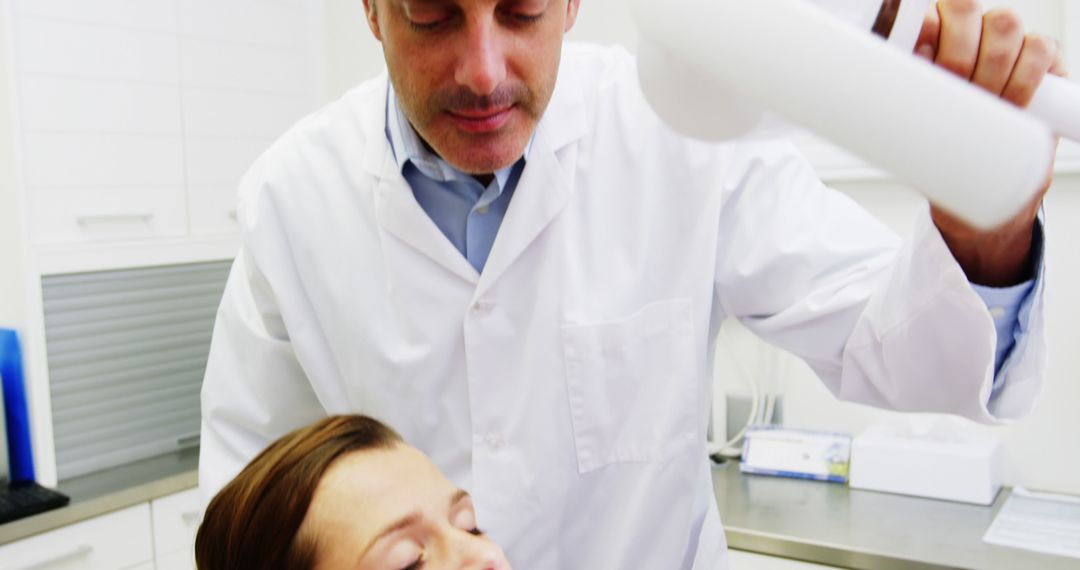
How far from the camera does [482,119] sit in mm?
989

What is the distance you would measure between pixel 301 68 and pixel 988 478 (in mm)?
2201

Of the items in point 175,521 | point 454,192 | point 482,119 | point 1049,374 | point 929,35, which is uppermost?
point 929,35

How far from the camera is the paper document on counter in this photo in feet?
6.04

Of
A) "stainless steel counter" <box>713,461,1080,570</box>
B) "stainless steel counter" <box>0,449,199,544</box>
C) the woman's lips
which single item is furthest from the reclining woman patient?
"stainless steel counter" <box>0,449,199,544</box>

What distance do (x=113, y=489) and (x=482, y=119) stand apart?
5.85 ft

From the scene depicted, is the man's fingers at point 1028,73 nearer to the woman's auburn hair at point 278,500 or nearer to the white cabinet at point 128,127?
the woman's auburn hair at point 278,500

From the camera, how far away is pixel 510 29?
0.96 metres

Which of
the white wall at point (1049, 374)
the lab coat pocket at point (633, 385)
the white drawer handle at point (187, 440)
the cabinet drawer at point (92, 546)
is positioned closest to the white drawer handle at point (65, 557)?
the cabinet drawer at point (92, 546)

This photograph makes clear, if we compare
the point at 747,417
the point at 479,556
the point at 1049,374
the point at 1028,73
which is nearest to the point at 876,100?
the point at 1028,73

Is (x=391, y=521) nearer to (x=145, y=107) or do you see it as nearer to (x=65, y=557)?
(x=65, y=557)

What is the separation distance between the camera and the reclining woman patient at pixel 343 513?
1.09 meters

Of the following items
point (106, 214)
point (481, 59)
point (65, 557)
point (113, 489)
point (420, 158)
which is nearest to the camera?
point (481, 59)

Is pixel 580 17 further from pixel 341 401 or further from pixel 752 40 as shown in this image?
pixel 752 40

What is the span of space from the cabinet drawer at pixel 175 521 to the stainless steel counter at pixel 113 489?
26 millimetres
